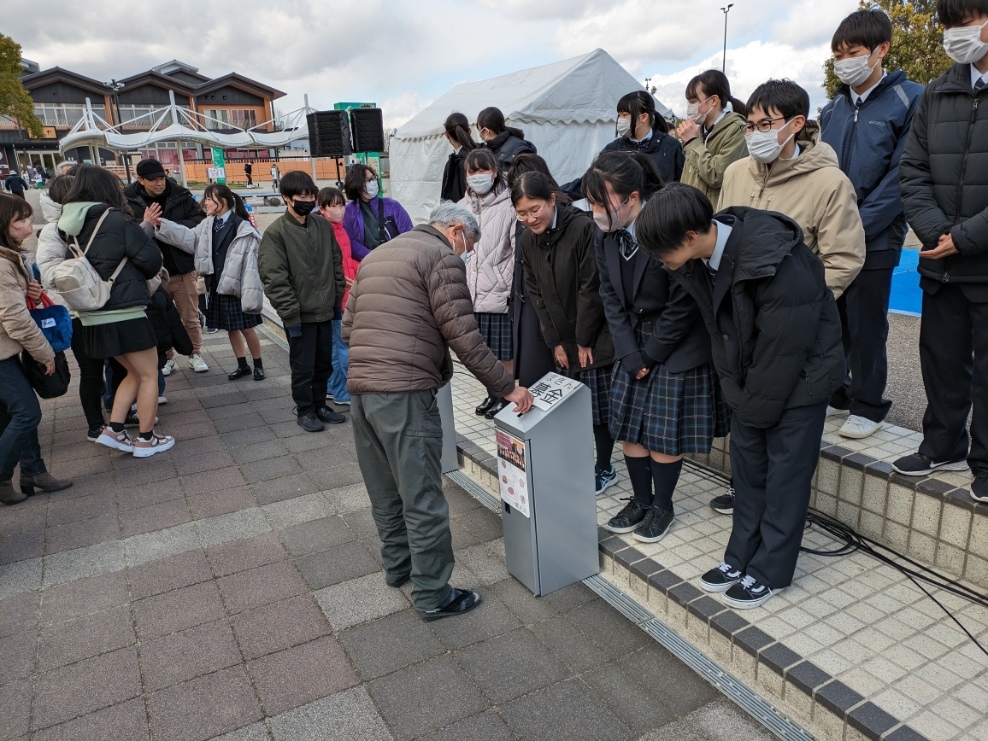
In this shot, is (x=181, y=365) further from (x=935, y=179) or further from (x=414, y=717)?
(x=935, y=179)

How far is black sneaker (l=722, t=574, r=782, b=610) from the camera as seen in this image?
8.71ft

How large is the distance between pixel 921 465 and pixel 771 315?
117 centimetres

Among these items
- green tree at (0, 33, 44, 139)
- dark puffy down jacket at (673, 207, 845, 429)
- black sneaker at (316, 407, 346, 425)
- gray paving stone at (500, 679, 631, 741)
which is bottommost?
gray paving stone at (500, 679, 631, 741)

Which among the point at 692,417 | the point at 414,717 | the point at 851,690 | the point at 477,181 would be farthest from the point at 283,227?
the point at 851,690

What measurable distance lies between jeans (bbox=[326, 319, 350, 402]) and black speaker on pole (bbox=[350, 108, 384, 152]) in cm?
308

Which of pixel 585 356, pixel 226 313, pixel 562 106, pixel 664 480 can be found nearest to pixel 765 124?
pixel 585 356

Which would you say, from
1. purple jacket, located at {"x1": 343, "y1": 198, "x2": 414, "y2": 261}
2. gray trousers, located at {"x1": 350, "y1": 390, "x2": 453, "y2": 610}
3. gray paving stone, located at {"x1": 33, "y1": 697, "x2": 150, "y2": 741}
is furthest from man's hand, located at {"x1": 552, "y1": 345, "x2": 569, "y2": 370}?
gray paving stone, located at {"x1": 33, "y1": 697, "x2": 150, "y2": 741}

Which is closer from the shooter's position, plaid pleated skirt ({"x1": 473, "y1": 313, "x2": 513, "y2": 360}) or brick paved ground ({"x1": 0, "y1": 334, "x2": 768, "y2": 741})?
brick paved ground ({"x1": 0, "y1": 334, "x2": 768, "y2": 741})

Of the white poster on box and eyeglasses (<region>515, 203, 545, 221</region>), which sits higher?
eyeglasses (<region>515, 203, 545, 221</region>)

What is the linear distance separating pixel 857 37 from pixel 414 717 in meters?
3.51

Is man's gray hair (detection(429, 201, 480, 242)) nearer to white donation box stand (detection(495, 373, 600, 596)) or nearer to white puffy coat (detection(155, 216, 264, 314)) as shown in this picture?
white donation box stand (detection(495, 373, 600, 596))

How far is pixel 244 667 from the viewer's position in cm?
269

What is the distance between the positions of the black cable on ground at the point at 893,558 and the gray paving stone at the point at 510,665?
1298 mm

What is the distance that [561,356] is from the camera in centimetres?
374
